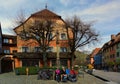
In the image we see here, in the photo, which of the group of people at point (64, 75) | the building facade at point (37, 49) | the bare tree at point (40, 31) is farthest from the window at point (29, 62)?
the group of people at point (64, 75)

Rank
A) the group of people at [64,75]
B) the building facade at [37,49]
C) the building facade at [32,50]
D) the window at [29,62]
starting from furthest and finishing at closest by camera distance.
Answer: the window at [29,62]
the building facade at [37,49]
the building facade at [32,50]
the group of people at [64,75]

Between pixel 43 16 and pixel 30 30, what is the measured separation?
4.90m

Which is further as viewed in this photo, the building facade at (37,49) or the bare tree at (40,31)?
the building facade at (37,49)

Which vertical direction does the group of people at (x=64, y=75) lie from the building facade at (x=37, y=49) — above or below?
below

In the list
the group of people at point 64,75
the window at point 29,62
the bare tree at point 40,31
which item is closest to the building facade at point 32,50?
the window at point 29,62

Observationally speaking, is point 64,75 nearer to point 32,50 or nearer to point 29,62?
point 29,62

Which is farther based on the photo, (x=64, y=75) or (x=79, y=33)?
(x=79, y=33)

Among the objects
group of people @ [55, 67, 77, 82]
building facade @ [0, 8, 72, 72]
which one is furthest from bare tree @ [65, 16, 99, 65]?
group of people @ [55, 67, 77, 82]

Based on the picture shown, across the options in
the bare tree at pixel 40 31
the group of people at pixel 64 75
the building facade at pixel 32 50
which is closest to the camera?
the group of people at pixel 64 75

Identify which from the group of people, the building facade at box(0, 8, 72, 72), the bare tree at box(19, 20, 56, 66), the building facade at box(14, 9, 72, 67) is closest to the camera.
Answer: the group of people

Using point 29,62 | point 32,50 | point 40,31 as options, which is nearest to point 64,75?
point 40,31

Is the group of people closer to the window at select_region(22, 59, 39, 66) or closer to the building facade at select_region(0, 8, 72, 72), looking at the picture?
the building facade at select_region(0, 8, 72, 72)

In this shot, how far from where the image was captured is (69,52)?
2571 inches

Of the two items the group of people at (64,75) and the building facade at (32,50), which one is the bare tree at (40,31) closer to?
the building facade at (32,50)
